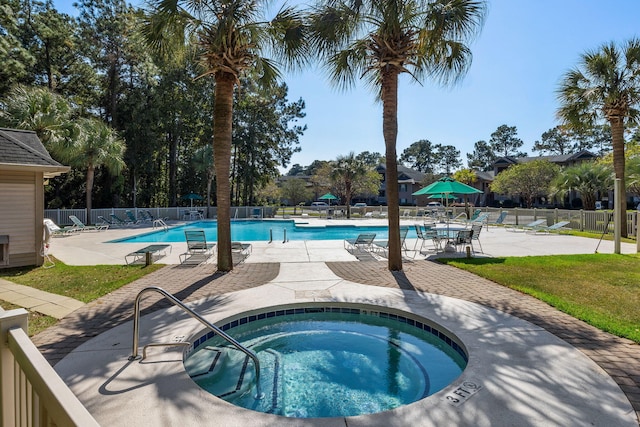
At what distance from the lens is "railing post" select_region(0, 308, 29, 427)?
1747 mm

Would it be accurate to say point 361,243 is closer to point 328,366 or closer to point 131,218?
point 328,366

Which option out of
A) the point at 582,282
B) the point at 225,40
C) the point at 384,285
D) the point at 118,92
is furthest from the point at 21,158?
the point at 118,92

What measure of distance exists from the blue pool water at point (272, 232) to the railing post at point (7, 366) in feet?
47.0

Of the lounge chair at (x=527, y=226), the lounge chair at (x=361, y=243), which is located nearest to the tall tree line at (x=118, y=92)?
the lounge chair at (x=361, y=243)

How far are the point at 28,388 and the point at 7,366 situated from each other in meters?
0.30

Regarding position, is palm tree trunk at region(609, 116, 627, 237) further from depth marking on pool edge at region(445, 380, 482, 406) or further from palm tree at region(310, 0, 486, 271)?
depth marking on pool edge at region(445, 380, 482, 406)

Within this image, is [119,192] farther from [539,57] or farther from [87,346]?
[539,57]

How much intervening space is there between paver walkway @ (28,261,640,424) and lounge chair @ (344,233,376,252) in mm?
1491

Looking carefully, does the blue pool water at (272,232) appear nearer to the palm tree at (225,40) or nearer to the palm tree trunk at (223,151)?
the palm tree trunk at (223,151)

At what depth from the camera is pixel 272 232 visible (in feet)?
62.2

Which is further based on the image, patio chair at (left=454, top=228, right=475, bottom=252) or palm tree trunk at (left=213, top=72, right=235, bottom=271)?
patio chair at (left=454, top=228, right=475, bottom=252)

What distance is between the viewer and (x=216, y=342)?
4.79 m

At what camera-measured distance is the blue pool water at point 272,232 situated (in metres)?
17.2

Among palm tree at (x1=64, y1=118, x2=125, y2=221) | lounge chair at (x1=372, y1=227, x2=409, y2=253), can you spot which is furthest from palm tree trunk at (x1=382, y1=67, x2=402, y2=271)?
palm tree at (x1=64, y1=118, x2=125, y2=221)
